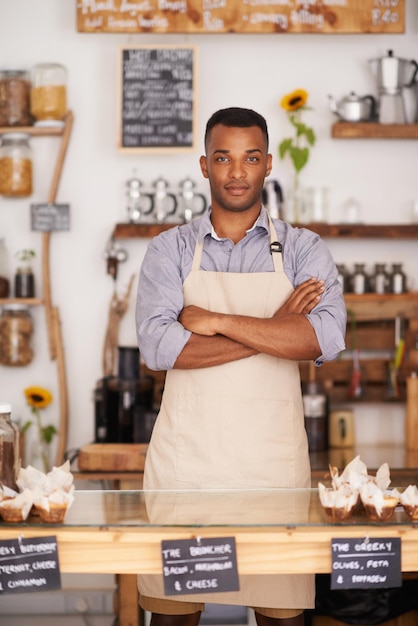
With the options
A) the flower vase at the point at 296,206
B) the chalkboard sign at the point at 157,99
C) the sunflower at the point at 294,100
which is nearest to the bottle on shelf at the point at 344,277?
the flower vase at the point at 296,206

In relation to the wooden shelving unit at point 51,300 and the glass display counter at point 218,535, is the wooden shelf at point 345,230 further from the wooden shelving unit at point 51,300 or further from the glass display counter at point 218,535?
the glass display counter at point 218,535

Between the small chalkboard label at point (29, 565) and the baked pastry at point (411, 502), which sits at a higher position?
the baked pastry at point (411, 502)

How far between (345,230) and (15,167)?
4.82ft

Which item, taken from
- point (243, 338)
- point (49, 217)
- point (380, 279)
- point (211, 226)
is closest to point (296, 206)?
point (380, 279)

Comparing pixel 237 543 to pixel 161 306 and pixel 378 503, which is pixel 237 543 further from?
pixel 161 306

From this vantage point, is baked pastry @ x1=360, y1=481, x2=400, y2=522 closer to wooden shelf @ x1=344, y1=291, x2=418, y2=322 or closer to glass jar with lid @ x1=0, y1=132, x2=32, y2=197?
wooden shelf @ x1=344, y1=291, x2=418, y2=322

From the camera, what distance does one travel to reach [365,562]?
1.62 m

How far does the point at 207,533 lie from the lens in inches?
63.4

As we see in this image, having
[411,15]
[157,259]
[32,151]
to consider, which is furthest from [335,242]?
[157,259]

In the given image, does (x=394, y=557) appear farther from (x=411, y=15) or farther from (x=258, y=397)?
(x=411, y=15)

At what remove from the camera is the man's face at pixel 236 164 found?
2.23 metres

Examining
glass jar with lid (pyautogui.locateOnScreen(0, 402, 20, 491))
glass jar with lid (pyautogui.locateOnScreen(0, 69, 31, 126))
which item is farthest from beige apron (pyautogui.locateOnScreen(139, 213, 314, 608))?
glass jar with lid (pyautogui.locateOnScreen(0, 69, 31, 126))

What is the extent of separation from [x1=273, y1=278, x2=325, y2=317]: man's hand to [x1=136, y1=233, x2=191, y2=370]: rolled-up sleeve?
10.2 inches

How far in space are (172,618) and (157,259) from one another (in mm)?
853
